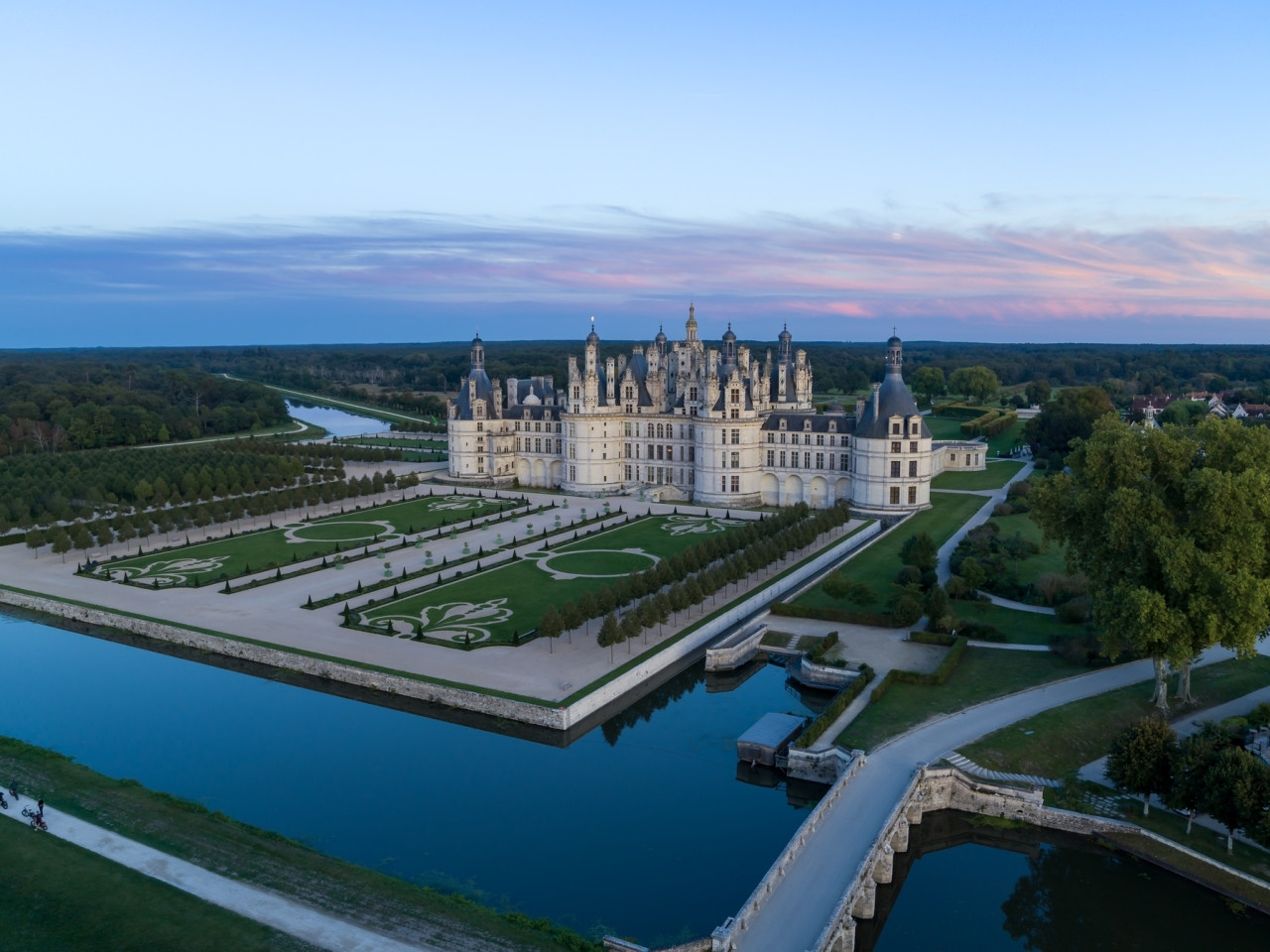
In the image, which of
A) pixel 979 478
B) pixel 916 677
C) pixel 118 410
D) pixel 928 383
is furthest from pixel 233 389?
pixel 916 677

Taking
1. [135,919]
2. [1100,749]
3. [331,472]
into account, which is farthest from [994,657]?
[331,472]

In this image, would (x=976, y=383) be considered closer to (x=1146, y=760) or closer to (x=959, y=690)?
(x=959, y=690)

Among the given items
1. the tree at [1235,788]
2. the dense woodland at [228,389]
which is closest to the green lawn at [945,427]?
the dense woodland at [228,389]

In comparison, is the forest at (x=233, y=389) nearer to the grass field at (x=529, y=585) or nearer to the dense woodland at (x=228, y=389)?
the dense woodland at (x=228, y=389)

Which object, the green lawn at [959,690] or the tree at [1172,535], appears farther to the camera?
the green lawn at [959,690]

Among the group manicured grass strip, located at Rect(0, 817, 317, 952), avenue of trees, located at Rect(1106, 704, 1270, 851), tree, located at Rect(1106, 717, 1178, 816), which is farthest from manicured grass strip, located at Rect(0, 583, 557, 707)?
avenue of trees, located at Rect(1106, 704, 1270, 851)

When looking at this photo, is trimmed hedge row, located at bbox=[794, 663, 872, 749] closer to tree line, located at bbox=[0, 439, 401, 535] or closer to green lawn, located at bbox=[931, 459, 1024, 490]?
green lawn, located at bbox=[931, 459, 1024, 490]

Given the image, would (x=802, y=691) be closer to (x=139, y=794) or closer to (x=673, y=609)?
(x=673, y=609)
